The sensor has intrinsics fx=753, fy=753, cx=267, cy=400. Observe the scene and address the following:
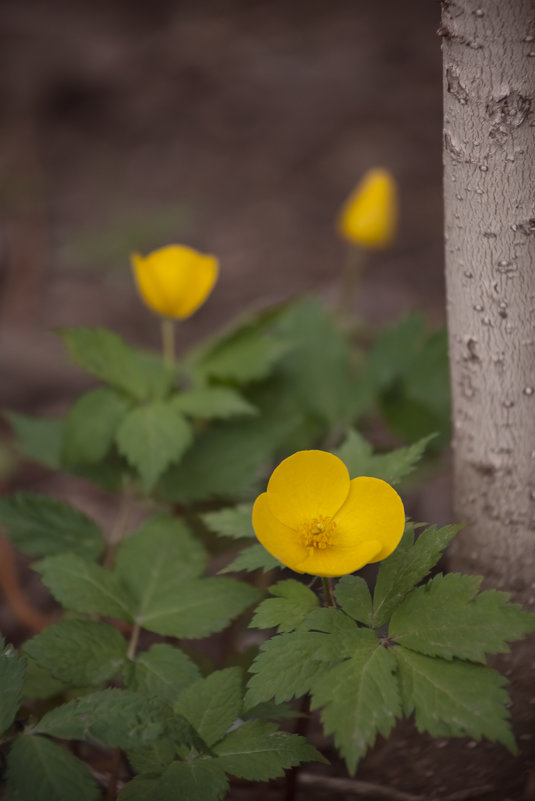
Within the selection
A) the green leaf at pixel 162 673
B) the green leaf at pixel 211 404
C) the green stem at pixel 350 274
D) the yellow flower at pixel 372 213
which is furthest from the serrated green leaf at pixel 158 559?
the green stem at pixel 350 274

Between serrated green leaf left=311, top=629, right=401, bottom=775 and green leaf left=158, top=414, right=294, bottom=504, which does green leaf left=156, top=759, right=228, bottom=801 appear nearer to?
serrated green leaf left=311, top=629, right=401, bottom=775

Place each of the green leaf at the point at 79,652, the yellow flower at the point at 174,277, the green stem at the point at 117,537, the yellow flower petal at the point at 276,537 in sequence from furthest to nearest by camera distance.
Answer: the green stem at the point at 117,537
the yellow flower at the point at 174,277
the green leaf at the point at 79,652
the yellow flower petal at the point at 276,537

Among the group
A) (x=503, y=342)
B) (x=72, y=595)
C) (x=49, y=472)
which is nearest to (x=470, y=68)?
(x=503, y=342)

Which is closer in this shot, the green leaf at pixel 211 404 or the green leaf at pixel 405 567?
A: the green leaf at pixel 405 567

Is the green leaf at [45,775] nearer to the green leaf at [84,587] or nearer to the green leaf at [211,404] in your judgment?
the green leaf at [84,587]

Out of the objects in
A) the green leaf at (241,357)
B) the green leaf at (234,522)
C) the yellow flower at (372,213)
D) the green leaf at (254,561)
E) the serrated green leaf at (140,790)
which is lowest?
the serrated green leaf at (140,790)

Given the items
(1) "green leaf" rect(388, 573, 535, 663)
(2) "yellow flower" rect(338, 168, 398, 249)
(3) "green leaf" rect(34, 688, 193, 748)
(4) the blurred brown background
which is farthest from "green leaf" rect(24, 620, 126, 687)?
(4) the blurred brown background

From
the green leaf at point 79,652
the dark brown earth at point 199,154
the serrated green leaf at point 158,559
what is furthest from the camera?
the dark brown earth at point 199,154
